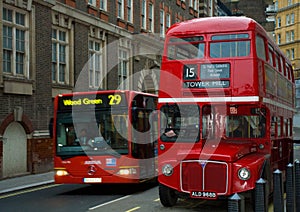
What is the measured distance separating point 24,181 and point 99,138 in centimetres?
520

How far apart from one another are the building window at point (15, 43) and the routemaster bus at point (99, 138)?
5.65 meters

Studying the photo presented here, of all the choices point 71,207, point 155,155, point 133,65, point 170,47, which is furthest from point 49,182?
point 133,65

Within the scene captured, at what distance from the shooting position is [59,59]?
23.1 meters

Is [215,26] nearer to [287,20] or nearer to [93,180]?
[93,180]

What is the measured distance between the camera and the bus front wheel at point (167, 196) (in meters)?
11.5

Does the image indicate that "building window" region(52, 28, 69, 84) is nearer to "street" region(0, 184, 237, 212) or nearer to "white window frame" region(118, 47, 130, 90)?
"white window frame" region(118, 47, 130, 90)

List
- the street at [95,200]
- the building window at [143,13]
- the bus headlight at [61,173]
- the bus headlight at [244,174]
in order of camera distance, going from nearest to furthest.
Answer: the bus headlight at [244,174] < the street at [95,200] < the bus headlight at [61,173] < the building window at [143,13]

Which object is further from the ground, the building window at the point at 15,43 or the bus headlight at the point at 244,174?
the building window at the point at 15,43

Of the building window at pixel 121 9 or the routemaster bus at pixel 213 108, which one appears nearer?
the routemaster bus at pixel 213 108

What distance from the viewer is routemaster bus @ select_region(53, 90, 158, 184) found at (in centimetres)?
1395

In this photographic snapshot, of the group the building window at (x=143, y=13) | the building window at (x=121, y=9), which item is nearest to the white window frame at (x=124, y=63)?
the building window at (x=121, y=9)

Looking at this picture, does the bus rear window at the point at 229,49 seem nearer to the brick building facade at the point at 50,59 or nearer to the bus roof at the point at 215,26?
the bus roof at the point at 215,26

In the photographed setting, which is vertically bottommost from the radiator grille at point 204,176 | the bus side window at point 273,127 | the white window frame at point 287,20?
the radiator grille at point 204,176

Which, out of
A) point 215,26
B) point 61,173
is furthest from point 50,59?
point 215,26
